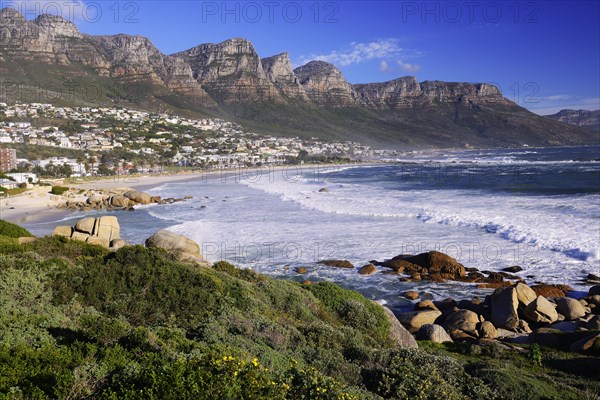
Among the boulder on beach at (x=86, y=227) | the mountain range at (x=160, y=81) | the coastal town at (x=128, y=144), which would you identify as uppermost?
the mountain range at (x=160, y=81)

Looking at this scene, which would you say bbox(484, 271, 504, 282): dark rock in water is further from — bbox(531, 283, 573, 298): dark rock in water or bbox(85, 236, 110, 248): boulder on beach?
bbox(85, 236, 110, 248): boulder on beach

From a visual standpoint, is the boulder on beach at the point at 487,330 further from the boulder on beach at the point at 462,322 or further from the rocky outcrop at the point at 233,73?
the rocky outcrop at the point at 233,73

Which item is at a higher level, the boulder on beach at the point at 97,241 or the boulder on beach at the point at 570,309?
the boulder on beach at the point at 97,241

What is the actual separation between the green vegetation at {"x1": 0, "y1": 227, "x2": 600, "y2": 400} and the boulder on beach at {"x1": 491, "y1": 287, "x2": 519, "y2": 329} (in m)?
2.24

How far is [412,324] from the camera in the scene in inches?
475

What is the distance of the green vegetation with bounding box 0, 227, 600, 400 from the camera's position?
169 inches

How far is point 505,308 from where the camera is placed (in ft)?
41.1

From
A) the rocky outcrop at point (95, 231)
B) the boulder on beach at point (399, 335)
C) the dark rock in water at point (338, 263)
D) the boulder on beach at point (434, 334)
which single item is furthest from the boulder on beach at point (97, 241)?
the boulder on beach at point (434, 334)

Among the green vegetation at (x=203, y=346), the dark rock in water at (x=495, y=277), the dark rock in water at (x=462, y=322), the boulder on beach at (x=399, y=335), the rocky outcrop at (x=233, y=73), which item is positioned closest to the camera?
the green vegetation at (x=203, y=346)

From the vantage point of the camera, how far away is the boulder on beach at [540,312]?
12336 mm

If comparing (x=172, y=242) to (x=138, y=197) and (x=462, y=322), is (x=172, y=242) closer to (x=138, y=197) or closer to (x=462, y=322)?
(x=462, y=322)

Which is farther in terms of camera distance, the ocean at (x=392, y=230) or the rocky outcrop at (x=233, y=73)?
the rocky outcrop at (x=233, y=73)

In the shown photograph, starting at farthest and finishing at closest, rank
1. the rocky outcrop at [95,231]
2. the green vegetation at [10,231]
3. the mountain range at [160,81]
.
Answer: the mountain range at [160,81]
the rocky outcrop at [95,231]
the green vegetation at [10,231]

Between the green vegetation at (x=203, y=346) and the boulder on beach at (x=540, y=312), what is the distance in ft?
8.92
